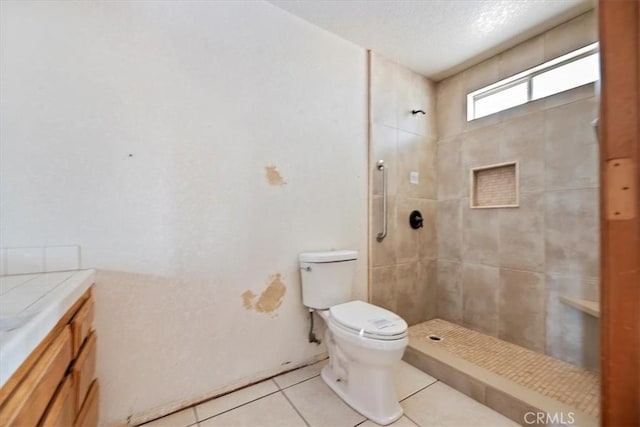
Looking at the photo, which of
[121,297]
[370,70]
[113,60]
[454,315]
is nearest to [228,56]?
[113,60]

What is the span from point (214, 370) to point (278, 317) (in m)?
0.44

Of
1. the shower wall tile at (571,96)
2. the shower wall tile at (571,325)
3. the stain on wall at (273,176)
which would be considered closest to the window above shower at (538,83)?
the shower wall tile at (571,96)

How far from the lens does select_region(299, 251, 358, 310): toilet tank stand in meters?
1.73

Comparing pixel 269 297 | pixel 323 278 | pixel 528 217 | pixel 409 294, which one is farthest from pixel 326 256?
pixel 528 217

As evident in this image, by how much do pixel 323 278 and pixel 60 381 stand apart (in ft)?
4.02

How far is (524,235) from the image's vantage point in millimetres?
2025

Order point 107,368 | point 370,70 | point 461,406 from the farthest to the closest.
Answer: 1. point 370,70
2. point 461,406
3. point 107,368

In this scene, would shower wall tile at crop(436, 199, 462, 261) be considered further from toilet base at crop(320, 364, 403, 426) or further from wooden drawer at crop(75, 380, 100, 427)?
wooden drawer at crop(75, 380, 100, 427)

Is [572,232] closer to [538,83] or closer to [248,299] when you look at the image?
[538,83]

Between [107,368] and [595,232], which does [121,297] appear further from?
[595,232]

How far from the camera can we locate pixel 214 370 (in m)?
1.54

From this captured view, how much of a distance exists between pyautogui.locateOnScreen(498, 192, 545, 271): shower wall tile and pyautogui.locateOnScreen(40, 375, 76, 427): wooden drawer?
252 cm

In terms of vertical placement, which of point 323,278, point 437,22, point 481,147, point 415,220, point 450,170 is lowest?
point 323,278

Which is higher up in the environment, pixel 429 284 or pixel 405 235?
pixel 405 235
